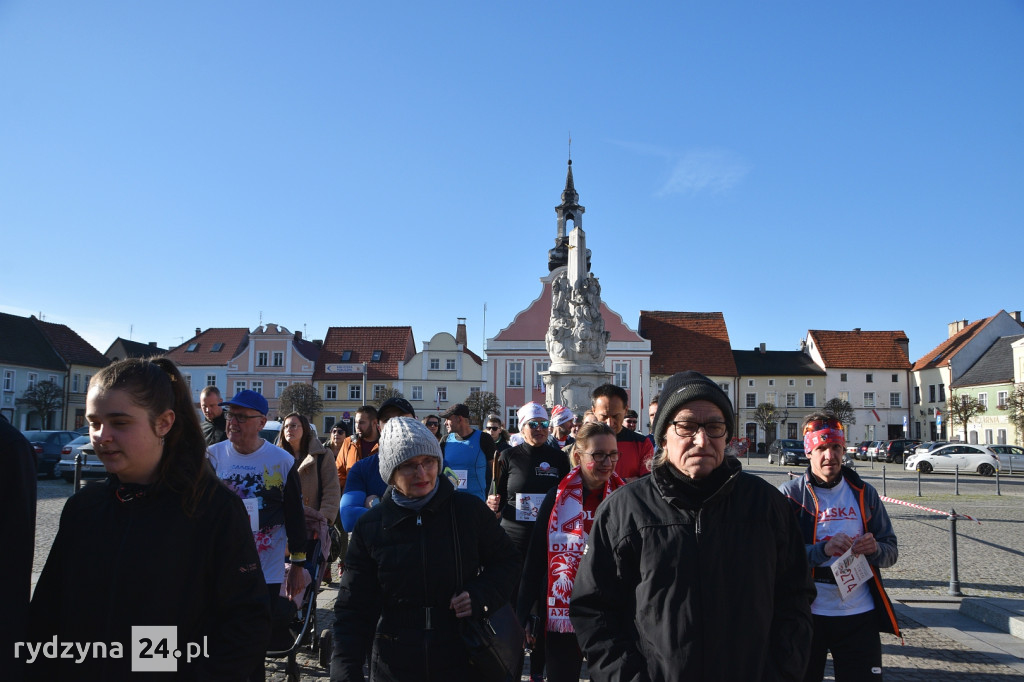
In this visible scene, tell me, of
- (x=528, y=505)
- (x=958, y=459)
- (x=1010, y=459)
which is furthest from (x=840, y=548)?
(x=1010, y=459)

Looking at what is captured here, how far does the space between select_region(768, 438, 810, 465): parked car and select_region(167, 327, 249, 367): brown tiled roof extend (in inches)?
1783

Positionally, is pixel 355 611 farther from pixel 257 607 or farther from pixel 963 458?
pixel 963 458

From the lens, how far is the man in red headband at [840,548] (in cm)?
395

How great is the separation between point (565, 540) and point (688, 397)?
5.88ft

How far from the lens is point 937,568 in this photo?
1047 cm

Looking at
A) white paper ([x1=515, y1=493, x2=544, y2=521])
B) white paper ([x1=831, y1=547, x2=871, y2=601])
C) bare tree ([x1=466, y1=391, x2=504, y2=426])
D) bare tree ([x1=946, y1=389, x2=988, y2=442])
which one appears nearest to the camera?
white paper ([x1=831, y1=547, x2=871, y2=601])

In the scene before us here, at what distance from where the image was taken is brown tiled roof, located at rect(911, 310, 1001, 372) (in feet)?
201

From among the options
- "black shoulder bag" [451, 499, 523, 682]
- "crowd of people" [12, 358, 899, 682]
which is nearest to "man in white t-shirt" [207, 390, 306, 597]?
"crowd of people" [12, 358, 899, 682]

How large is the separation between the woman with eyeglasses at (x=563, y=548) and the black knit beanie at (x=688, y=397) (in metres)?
1.45

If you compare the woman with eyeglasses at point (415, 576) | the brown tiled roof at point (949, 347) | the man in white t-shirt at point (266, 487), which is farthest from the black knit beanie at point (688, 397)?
the brown tiled roof at point (949, 347)

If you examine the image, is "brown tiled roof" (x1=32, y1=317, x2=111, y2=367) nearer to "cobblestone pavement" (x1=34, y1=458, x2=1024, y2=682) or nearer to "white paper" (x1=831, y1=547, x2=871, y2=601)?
"cobblestone pavement" (x1=34, y1=458, x2=1024, y2=682)

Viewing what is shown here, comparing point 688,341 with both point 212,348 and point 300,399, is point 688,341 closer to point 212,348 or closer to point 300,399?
point 300,399

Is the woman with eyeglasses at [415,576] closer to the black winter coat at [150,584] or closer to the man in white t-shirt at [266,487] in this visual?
the black winter coat at [150,584]

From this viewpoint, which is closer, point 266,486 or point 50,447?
point 266,486
